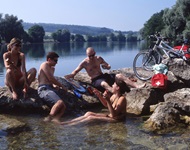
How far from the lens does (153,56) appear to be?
11.6m

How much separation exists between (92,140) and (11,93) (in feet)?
12.1

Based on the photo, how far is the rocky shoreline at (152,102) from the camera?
7.94m

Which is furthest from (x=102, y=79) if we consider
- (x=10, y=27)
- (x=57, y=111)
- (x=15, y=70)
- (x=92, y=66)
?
(x=10, y=27)

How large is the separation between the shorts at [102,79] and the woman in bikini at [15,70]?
2121 millimetres

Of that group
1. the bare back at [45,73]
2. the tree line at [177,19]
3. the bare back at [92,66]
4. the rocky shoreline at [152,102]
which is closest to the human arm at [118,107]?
the rocky shoreline at [152,102]

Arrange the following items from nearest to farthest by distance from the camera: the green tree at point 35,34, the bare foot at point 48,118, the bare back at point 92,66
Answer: the bare foot at point 48,118
the bare back at point 92,66
the green tree at point 35,34

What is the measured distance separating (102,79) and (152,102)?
198 centimetres

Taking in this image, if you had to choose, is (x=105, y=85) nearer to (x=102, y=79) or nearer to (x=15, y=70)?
(x=102, y=79)

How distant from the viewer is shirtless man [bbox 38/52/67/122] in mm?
8883

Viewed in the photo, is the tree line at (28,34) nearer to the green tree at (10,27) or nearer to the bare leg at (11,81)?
the green tree at (10,27)

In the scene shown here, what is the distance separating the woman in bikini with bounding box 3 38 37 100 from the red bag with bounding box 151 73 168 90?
386 cm

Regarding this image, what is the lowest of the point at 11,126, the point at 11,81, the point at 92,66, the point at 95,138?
the point at 95,138

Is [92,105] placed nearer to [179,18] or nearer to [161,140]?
[161,140]

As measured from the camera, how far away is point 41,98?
9.28 metres
